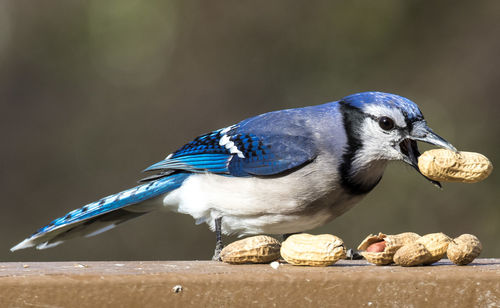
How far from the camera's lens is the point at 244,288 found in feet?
5.26

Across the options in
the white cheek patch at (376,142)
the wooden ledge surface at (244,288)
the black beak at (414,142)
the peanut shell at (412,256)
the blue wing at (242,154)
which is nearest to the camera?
the wooden ledge surface at (244,288)

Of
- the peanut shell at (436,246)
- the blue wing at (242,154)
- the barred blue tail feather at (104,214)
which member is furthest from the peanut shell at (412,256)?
the barred blue tail feather at (104,214)

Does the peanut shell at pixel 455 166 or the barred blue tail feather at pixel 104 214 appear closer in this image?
the peanut shell at pixel 455 166

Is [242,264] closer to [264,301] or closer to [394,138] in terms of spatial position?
[264,301]

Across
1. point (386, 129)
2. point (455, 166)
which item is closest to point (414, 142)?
point (386, 129)

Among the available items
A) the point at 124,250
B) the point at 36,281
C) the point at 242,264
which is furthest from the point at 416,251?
the point at 124,250

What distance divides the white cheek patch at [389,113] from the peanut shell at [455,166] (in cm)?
15

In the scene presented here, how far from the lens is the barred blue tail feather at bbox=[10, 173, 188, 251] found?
2.42 m

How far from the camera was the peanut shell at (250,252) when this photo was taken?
6.15 ft

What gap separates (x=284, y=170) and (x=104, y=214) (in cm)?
60

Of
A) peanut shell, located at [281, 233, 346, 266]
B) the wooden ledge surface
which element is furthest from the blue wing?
the wooden ledge surface

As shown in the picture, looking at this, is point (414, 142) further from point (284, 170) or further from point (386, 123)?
point (284, 170)

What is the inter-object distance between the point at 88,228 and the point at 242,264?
31.5 inches

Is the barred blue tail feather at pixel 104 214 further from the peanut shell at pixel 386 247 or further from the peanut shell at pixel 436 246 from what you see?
the peanut shell at pixel 436 246
